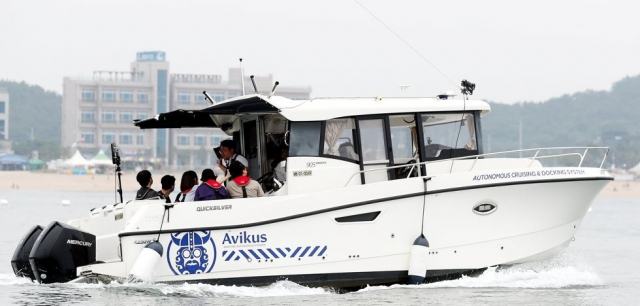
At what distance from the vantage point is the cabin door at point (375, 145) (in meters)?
14.8

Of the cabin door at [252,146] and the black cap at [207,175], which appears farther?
the cabin door at [252,146]

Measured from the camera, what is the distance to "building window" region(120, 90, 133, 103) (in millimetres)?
134875

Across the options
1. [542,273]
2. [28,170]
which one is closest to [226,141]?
[542,273]

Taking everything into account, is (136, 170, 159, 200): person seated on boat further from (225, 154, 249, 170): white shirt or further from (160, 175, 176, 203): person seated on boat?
(225, 154, 249, 170): white shirt

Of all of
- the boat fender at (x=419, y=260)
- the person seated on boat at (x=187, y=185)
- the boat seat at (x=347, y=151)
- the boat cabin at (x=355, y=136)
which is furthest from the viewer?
the person seated on boat at (x=187, y=185)

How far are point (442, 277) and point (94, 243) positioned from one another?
4.67 meters

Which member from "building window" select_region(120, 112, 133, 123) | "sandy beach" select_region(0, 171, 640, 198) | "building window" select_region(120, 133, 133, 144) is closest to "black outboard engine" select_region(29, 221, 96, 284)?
"sandy beach" select_region(0, 171, 640, 198)

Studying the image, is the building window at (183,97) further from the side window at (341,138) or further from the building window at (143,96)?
the side window at (341,138)

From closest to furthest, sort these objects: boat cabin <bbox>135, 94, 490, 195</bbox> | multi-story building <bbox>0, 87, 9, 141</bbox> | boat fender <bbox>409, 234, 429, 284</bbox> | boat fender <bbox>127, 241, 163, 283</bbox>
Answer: boat fender <bbox>127, 241, 163, 283</bbox>, boat fender <bbox>409, 234, 429, 284</bbox>, boat cabin <bbox>135, 94, 490, 195</bbox>, multi-story building <bbox>0, 87, 9, 141</bbox>

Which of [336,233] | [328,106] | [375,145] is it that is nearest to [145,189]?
[328,106]

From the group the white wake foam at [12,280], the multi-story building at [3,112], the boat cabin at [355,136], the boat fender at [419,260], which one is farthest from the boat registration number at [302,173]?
the multi-story building at [3,112]

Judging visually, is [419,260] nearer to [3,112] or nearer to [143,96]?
[143,96]

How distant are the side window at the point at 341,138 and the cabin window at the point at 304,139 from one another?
14 cm

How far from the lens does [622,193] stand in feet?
314
